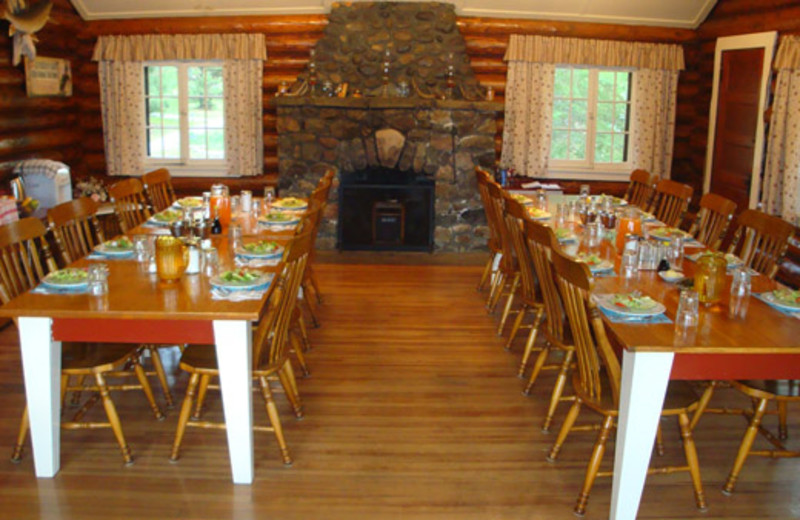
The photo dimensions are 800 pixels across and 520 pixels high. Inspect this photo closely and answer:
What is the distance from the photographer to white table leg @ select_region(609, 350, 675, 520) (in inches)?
122

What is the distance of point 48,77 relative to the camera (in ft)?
26.9

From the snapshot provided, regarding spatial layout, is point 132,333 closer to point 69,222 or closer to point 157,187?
point 69,222

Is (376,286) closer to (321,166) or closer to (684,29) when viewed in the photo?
(321,166)

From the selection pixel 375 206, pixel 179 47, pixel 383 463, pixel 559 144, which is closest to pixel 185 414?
pixel 383 463

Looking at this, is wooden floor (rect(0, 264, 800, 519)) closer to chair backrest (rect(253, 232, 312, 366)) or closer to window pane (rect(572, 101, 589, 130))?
chair backrest (rect(253, 232, 312, 366))

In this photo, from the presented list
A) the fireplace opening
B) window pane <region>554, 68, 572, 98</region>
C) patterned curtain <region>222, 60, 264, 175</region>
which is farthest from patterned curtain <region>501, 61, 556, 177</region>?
patterned curtain <region>222, 60, 264, 175</region>

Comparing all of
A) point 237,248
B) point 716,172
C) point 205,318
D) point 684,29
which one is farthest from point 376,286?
point 684,29

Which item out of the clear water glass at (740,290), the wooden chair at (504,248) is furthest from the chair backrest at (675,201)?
the clear water glass at (740,290)

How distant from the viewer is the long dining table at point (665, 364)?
3088 millimetres

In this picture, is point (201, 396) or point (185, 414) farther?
point (201, 396)

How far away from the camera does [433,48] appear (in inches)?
336

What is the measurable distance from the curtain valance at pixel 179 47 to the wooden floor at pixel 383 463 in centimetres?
453

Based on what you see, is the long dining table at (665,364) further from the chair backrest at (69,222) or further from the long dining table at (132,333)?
the chair backrest at (69,222)

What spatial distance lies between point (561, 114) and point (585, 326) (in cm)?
627
